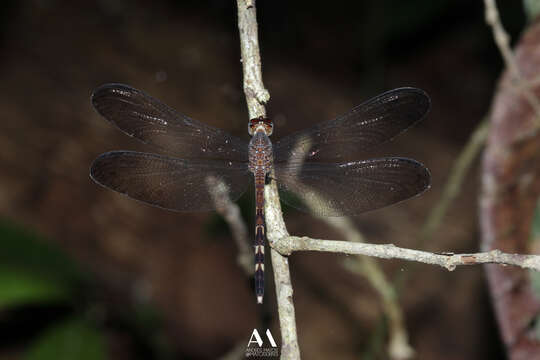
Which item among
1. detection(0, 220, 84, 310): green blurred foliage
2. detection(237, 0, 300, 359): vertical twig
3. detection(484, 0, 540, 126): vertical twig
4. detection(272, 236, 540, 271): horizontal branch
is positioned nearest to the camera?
detection(272, 236, 540, 271): horizontal branch

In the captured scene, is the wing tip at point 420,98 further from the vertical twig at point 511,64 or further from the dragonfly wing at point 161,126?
the dragonfly wing at point 161,126

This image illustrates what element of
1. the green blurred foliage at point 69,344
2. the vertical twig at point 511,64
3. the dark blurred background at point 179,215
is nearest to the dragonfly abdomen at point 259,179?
the dark blurred background at point 179,215

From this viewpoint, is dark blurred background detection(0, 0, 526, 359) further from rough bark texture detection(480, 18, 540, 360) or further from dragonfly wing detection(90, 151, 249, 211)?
rough bark texture detection(480, 18, 540, 360)

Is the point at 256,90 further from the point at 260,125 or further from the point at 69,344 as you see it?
the point at 69,344

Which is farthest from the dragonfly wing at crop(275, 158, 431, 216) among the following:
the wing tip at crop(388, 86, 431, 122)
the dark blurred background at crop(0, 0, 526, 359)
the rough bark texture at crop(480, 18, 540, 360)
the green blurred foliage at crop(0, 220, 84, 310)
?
the green blurred foliage at crop(0, 220, 84, 310)

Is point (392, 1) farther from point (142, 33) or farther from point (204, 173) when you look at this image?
point (204, 173)

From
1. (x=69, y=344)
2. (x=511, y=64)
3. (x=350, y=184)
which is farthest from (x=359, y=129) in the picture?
(x=69, y=344)
